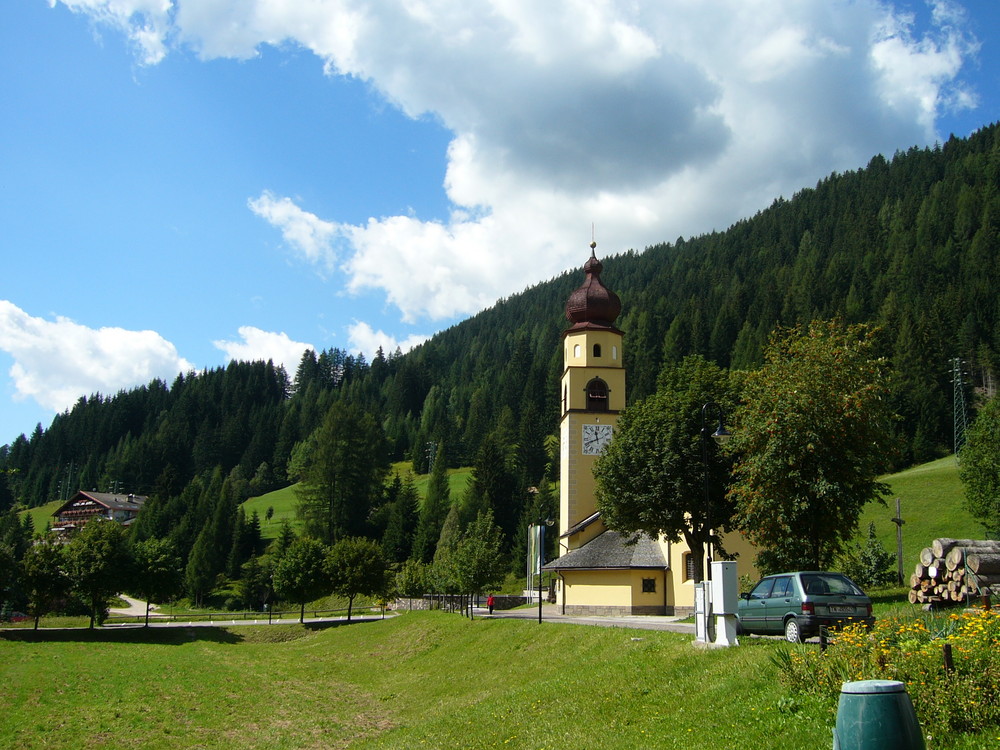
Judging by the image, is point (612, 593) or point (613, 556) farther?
point (613, 556)

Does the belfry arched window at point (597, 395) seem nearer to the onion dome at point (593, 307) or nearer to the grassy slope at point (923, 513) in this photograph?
the onion dome at point (593, 307)

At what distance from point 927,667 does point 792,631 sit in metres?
7.23

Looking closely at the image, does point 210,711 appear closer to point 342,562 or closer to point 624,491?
point 624,491

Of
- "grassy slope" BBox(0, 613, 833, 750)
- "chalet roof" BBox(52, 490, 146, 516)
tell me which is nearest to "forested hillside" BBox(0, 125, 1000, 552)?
"chalet roof" BBox(52, 490, 146, 516)

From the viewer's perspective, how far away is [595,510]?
4738cm

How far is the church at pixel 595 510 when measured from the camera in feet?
128

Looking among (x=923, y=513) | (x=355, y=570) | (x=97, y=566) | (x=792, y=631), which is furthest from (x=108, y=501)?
(x=792, y=631)

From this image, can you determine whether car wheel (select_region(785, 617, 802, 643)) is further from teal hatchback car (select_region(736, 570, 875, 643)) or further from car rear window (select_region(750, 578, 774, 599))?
car rear window (select_region(750, 578, 774, 599))

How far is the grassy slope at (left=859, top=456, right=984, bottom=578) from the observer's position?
1887 inches

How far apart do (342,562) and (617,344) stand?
2405cm

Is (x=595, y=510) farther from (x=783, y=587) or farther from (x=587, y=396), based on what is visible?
(x=783, y=587)

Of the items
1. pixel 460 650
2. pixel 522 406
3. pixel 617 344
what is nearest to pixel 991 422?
pixel 617 344

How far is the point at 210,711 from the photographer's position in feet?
76.2

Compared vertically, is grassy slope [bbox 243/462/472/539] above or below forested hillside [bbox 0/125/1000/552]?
below
